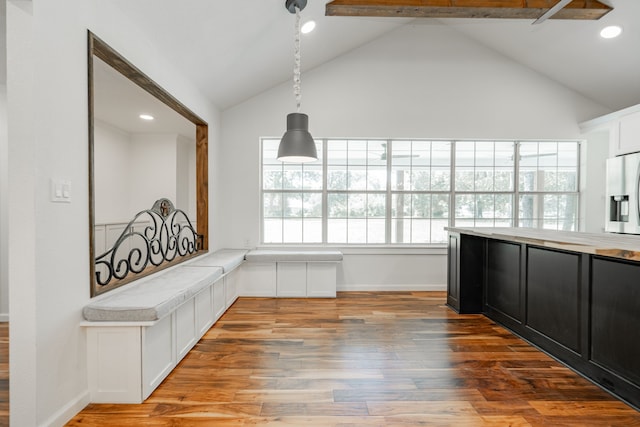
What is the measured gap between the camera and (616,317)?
2.15 metres

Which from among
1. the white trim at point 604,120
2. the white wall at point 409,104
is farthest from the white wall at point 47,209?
the white trim at point 604,120

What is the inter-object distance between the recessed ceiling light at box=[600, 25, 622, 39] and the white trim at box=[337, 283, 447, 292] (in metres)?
3.54

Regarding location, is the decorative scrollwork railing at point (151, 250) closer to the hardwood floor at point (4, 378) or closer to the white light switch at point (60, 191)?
the white light switch at point (60, 191)

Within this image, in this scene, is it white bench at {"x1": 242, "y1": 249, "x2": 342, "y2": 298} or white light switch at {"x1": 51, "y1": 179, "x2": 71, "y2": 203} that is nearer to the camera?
white light switch at {"x1": 51, "y1": 179, "x2": 71, "y2": 203}

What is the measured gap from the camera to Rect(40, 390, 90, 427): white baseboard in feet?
5.71

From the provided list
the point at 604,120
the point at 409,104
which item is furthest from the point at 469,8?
the point at 604,120

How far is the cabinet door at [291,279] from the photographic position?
14.9ft

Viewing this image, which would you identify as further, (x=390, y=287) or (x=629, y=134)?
(x=390, y=287)

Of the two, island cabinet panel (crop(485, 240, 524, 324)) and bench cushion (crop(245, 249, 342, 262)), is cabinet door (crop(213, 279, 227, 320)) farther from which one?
island cabinet panel (crop(485, 240, 524, 324))

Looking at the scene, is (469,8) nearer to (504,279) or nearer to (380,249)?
(504,279)

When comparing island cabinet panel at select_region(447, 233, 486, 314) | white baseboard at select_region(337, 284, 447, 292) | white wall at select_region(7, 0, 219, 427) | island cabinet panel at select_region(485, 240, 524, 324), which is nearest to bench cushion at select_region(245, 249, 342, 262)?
white baseboard at select_region(337, 284, 447, 292)

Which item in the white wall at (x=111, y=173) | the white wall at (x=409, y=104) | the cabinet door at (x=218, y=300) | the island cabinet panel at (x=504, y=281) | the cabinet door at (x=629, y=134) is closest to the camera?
the island cabinet panel at (x=504, y=281)

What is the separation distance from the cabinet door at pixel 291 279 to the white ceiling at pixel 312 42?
93.8 inches

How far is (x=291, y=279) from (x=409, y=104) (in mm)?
2982
